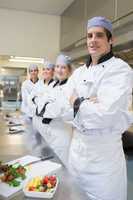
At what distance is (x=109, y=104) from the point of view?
1229 mm

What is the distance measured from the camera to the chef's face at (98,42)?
1401mm

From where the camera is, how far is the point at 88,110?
1241mm

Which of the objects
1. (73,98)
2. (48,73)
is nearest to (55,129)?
(73,98)

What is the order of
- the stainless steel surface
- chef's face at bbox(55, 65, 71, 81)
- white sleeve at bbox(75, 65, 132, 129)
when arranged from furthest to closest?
chef's face at bbox(55, 65, 71, 81)
white sleeve at bbox(75, 65, 132, 129)
the stainless steel surface

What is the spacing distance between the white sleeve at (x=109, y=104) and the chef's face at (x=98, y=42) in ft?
0.51

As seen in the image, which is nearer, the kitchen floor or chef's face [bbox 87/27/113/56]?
chef's face [bbox 87/27/113/56]

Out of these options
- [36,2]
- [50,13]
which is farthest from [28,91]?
[50,13]

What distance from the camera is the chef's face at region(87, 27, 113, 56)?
140 cm

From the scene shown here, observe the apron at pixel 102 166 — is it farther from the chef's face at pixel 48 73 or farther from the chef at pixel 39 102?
the chef's face at pixel 48 73

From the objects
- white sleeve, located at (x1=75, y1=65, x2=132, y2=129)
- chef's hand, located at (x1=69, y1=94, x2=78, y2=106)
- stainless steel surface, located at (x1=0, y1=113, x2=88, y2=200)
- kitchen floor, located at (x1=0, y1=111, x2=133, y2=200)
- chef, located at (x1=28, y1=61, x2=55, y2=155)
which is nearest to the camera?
stainless steel surface, located at (x1=0, y1=113, x2=88, y2=200)

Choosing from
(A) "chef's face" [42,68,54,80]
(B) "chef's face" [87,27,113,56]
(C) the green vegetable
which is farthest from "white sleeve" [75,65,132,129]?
(A) "chef's face" [42,68,54,80]

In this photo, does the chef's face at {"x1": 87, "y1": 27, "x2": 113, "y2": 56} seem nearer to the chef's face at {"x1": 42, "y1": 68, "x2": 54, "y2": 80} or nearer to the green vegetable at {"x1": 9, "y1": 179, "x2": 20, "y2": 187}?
the green vegetable at {"x1": 9, "y1": 179, "x2": 20, "y2": 187}

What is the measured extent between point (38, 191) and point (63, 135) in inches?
41.2

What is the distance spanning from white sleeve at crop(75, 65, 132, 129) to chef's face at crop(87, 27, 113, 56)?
0.51 ft
